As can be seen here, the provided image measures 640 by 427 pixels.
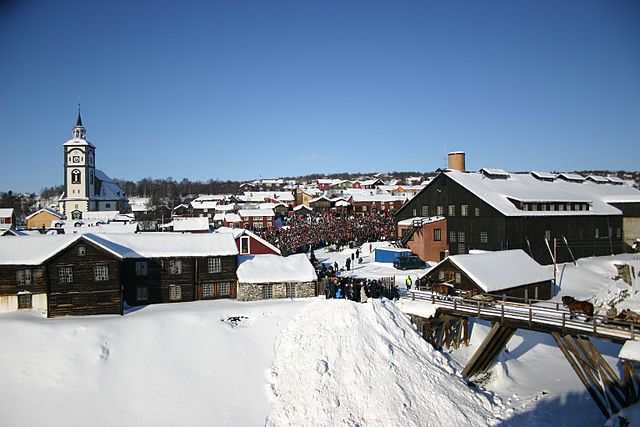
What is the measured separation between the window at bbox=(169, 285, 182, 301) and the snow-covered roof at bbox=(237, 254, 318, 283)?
3.80 m

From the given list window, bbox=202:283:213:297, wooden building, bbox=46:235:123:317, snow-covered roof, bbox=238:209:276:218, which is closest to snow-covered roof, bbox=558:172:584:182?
A: snow-covered roof, bbox=238:209:276:218

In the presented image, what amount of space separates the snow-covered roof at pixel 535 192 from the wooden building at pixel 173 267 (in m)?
24.8

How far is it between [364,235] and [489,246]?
18.0 m

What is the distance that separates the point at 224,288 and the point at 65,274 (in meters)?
9.10

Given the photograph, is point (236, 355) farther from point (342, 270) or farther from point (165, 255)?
point (342, 270)

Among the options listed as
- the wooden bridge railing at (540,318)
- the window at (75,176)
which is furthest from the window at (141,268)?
the window at (75,176)

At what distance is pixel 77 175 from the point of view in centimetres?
8481

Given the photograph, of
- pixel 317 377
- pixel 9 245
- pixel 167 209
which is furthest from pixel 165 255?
pixel 167 209

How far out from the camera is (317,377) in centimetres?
1994

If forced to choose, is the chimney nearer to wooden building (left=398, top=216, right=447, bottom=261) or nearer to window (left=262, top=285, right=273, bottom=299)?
wooden building (left=398, top=216, right=447, bottom=261)

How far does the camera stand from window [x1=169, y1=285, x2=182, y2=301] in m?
28.2

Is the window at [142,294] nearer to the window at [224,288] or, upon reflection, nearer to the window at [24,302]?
the window at [224,288]

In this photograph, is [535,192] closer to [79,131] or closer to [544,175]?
[544,175]

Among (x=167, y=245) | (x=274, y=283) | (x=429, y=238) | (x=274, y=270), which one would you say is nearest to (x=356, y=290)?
(x=274, y=283)
